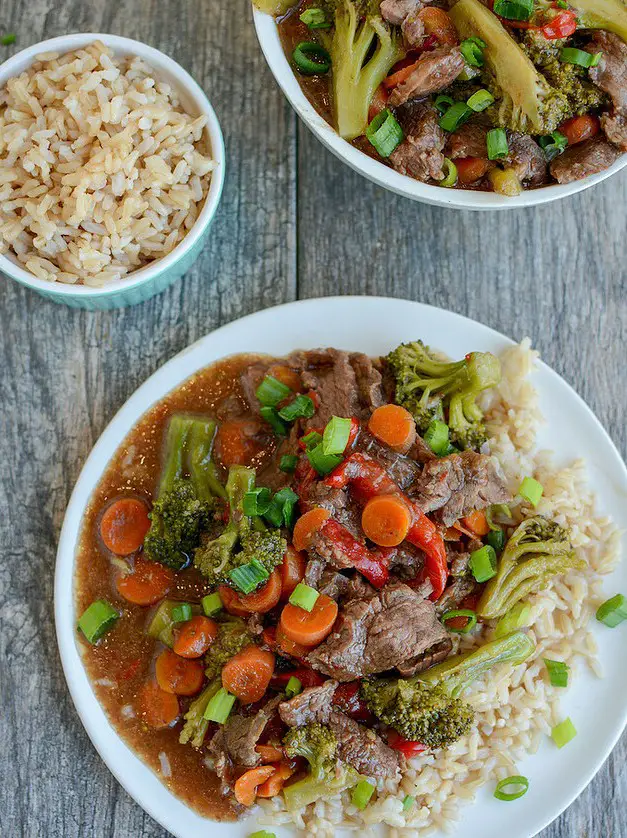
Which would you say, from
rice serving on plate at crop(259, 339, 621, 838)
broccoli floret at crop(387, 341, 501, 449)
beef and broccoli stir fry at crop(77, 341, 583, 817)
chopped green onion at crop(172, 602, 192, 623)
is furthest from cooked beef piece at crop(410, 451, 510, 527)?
chopped green onion at crop(172, 602, 192, 623)

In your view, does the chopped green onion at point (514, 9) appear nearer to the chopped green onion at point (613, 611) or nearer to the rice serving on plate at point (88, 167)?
the rice serving on plate at point (88, 167)

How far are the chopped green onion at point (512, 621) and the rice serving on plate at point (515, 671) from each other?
0.15 feet

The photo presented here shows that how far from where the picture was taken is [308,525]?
3670 millimetres

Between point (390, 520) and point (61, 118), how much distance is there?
2388 millimetres

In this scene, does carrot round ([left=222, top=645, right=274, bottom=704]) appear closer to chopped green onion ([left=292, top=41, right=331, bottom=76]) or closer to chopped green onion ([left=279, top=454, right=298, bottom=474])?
chopped green onion ([left=279, top=454, right=298, bottom=474])

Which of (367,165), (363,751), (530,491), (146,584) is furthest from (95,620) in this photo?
(367,165)

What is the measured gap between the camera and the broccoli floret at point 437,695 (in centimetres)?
359

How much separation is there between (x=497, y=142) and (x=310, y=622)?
219 centimetres

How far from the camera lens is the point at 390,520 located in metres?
3.64

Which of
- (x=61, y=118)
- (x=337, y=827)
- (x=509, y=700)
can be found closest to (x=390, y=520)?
(x=509, y=700)

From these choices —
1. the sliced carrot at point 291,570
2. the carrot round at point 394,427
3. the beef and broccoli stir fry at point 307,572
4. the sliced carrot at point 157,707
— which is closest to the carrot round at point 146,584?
the beef and broccoli stir fry at point 307,572

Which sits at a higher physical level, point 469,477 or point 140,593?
point 469,477

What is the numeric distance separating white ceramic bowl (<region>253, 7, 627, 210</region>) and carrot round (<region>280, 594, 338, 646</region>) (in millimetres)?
1840

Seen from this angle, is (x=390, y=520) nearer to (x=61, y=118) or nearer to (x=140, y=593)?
(x=140, y=593)
